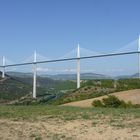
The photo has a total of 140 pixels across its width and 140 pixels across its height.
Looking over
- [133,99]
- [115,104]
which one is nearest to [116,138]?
[115,104]

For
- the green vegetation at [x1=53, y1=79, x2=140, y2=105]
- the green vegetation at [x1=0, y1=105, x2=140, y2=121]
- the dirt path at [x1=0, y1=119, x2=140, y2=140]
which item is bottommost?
the dirt path at [x1=0, y1=119, x2=140, y2=140]

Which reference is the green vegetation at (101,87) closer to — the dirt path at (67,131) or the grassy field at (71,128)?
the grassy field at (71,128)

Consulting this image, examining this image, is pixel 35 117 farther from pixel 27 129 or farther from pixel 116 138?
pixel 116 138

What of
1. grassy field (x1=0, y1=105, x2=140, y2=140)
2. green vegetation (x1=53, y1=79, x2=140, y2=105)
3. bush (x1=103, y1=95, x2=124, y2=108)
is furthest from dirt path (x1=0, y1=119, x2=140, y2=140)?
green vegetation (x1=53, y1=79, x2=140, y2=105)

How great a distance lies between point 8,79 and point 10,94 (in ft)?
72.0

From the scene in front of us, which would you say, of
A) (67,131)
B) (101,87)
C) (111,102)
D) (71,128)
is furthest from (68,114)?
(101,87)

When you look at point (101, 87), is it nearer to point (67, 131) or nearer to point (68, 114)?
point (68, 114)

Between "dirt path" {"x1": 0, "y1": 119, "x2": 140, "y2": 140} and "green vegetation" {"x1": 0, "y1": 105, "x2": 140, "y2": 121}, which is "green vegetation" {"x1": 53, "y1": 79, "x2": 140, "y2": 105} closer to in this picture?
"green vegetation" {"x1": 0, "y1": 105, "x2": 140, "y2": 121}

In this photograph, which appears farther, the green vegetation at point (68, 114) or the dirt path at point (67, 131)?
the green vegetation at point (68, 114)

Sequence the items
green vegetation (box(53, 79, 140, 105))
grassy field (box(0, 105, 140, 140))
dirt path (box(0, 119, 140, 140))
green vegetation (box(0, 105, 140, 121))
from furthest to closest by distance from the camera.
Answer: green vegetation (box(53, 79, 140, 105))
green vegetation (box(0, 105, 140, 121))
grassy field (box(0, 105, 140, 140))
dirt path (box(0, 119, 140, 140))

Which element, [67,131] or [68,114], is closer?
[67,131]

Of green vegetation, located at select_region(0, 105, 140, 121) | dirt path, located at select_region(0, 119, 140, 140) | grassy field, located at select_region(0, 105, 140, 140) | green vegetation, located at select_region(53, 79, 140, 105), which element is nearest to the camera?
dirt path, located at select_region(0, 119, 140, 140)

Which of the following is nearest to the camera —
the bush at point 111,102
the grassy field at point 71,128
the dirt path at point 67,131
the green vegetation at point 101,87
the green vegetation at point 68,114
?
the dirt path at point 67,131

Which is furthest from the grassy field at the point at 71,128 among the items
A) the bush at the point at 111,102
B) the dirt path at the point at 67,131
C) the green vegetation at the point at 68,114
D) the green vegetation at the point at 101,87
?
the green vegetation at the point at 101,87
